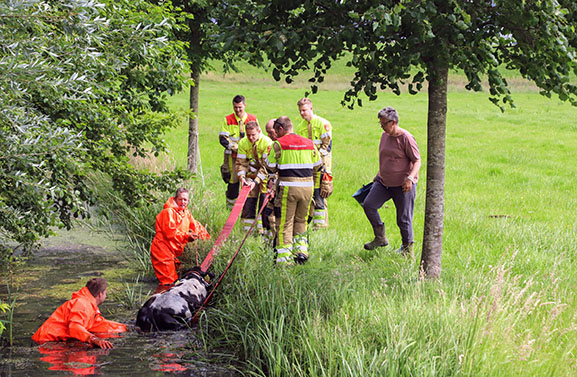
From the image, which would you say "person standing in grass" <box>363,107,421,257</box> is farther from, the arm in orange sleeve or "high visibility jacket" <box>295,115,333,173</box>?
the arm in orange sleeve

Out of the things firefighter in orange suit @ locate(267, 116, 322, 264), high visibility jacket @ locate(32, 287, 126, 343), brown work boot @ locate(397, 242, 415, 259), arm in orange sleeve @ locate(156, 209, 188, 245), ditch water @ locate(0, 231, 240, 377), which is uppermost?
firefighter in orange suit @ locate(267, 116, 322, 264)

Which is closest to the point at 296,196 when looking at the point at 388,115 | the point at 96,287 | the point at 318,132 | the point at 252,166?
the point at 388,115

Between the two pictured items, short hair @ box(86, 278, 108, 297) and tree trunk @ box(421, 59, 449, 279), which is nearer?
tree trunk @ box(421, 59, 449, 279)

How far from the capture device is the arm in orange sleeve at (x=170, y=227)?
9086mm

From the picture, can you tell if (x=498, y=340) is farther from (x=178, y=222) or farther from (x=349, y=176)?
(x=349, y=176)

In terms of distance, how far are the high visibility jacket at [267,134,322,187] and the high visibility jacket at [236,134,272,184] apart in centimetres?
144

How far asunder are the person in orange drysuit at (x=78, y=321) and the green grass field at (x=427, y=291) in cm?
122

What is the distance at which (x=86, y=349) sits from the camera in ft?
23.1

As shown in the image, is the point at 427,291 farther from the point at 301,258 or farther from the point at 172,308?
the point at 172,308

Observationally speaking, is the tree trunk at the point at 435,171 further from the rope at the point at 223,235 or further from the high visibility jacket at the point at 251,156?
the high visibility jacket at the point at 251,156

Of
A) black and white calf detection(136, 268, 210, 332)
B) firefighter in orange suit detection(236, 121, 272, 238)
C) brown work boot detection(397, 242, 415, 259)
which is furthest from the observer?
firefighter in orange suit detection(236, 121, 272, 238)

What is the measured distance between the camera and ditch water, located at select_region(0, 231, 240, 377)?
20.9 ft

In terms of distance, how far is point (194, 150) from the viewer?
15.2 m

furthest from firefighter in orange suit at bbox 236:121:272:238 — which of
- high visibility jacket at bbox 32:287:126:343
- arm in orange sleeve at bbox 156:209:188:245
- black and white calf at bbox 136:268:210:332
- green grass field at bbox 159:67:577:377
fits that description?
high visibility jacket at bbox 32:287:126:343
